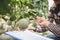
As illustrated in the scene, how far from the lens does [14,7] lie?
1956mm

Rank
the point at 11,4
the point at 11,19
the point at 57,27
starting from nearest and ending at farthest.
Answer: the point at 57,27 < the point at 11,19 < the point at 11,4

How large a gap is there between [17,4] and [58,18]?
137 centimetres

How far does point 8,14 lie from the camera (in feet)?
6.37

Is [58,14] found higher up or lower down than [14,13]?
lower down

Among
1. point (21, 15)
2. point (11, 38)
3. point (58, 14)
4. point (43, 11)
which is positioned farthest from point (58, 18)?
point (43, 11)

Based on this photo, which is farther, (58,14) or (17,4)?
(17,4)

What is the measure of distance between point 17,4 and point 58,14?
1368mm

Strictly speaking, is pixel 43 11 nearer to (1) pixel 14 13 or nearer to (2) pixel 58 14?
(1) pixel 14 13

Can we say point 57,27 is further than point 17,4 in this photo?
No

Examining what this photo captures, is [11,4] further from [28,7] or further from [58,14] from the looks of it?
[58,14]

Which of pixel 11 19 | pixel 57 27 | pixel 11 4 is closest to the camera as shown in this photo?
pixel 57 27

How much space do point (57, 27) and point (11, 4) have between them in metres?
1.44

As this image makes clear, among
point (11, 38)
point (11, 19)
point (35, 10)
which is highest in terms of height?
point (35, 10)

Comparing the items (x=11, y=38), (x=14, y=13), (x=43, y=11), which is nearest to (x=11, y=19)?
(x=14, y=13)
